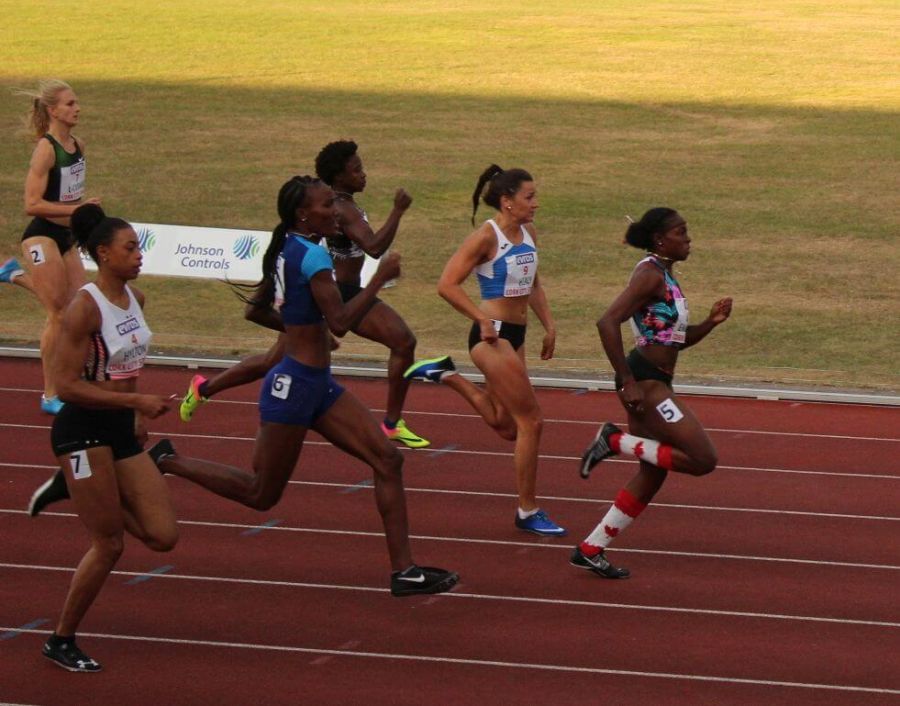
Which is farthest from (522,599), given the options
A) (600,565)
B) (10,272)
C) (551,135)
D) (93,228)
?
(551,135)

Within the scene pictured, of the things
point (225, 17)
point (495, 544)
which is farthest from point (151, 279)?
point (225, 17)

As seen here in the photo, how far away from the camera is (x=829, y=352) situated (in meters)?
15.3

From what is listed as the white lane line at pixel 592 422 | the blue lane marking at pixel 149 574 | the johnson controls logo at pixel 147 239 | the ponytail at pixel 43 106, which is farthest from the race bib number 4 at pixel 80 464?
the johnson controls logo at pixel 147 239

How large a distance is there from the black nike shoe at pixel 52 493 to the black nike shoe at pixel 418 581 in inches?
60.7

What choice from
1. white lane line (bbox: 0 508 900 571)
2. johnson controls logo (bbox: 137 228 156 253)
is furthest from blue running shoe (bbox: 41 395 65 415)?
johnson controls logo (bbox: 137 228 156 253)

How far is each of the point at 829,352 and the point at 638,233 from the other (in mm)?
7173

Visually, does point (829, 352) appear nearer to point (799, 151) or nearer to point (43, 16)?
point (799, 151)

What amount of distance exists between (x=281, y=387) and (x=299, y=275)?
1.64 feet

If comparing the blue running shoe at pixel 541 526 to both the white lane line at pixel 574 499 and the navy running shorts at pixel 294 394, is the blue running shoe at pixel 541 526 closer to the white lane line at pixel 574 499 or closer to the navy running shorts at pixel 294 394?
the white lane line at pixel 574 499

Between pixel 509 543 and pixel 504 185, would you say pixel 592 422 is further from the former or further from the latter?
pixel 504 185

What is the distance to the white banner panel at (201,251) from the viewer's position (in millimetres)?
18209

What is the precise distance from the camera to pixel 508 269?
943 cm

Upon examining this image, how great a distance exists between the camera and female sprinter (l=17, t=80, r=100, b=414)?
36.5 feet

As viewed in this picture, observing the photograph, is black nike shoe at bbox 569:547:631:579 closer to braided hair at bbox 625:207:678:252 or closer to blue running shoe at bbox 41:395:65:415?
braided hair at bbox 625:207:678:252
